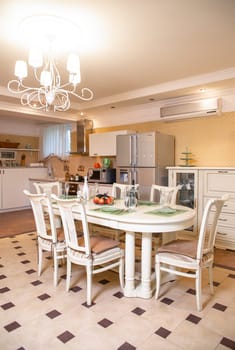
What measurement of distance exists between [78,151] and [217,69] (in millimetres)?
3842

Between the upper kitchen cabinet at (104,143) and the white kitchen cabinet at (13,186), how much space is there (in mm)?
2214

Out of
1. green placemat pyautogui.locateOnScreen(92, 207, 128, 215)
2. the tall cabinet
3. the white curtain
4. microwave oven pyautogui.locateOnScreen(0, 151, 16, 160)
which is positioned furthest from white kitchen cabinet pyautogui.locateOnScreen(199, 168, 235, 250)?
microwave oven pyautogui.locateOnScreen(0, 151, 16, 160)

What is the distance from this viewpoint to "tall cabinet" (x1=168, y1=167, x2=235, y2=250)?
150 inches

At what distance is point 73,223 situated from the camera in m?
2.38

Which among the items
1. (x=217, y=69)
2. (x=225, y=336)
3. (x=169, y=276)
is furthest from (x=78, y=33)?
(x=225, y=336)

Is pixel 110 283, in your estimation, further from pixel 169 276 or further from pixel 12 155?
pixel 12 155

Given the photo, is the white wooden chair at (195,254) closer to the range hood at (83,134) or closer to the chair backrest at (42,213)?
the chair backrest at (42,213)

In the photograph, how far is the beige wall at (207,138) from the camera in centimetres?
428

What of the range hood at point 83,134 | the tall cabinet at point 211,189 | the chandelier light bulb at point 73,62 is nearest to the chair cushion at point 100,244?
the chandelier light bulb at point 73,62

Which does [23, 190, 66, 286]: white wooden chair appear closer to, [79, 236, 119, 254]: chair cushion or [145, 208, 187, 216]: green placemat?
[79, 236, 119, 254]: chair cushion

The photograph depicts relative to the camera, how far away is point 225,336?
74.9 inches

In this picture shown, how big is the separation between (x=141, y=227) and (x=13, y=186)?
5.31m

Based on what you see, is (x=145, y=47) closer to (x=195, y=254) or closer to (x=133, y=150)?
(x=133, y=150)

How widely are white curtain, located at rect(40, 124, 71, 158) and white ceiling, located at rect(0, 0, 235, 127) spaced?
236 cm
